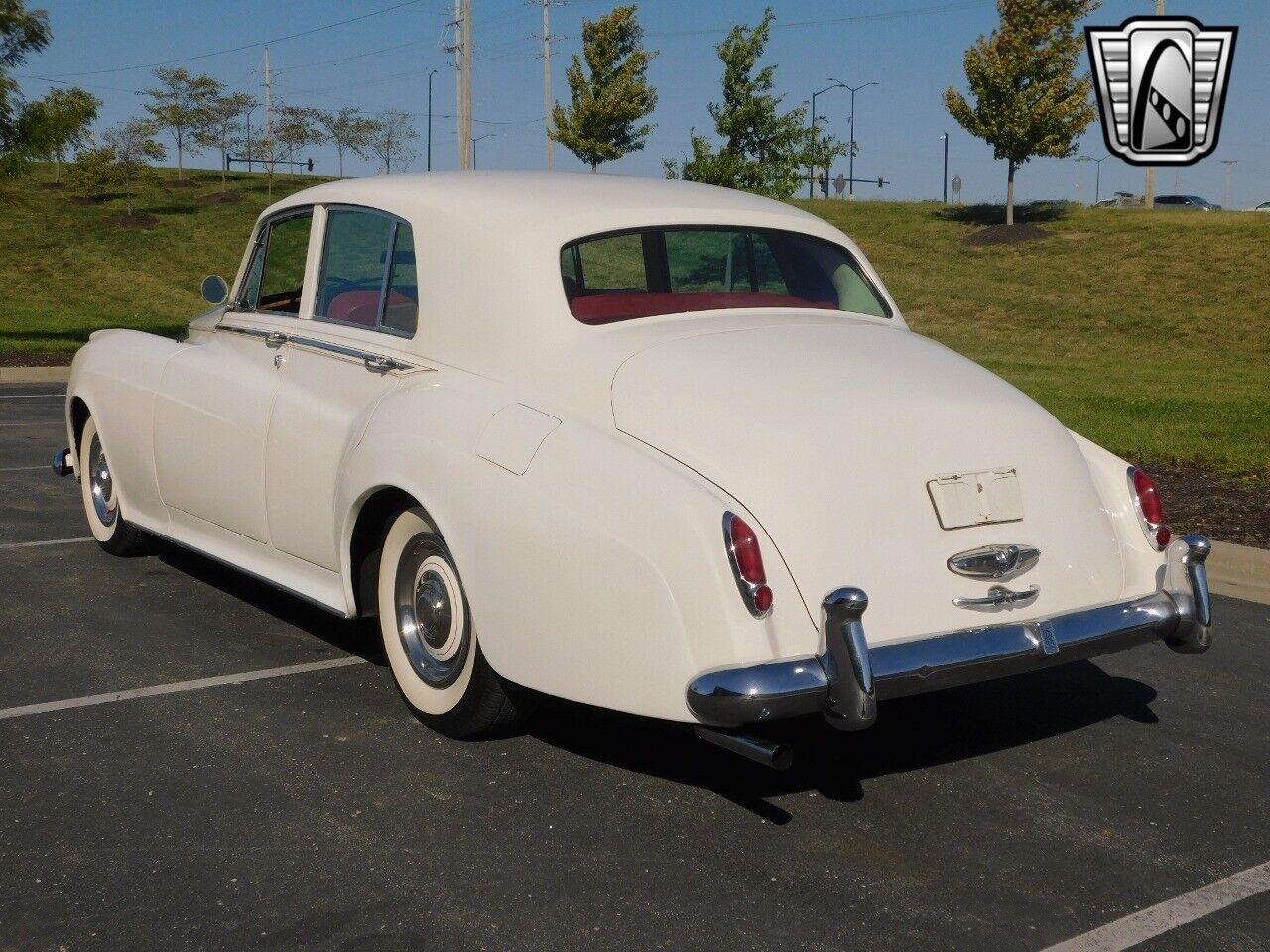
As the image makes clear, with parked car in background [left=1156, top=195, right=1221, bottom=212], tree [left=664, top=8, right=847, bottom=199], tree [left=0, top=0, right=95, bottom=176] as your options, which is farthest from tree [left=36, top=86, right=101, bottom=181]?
parked car in background [left=1156, top=195, right=1221, bottom=212]

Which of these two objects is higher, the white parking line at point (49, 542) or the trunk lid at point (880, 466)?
the trunk lid at point (880, 466)

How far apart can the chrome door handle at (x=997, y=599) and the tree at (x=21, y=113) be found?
69.3 ft

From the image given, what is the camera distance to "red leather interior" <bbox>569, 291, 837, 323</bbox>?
478 centimetres

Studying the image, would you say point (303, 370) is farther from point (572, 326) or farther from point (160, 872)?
point (160, 872)

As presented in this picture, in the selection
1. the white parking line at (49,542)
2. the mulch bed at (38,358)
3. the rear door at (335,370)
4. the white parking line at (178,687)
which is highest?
the rear door at (335,370)

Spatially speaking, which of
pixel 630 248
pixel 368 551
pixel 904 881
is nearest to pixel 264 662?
pixel 368 551

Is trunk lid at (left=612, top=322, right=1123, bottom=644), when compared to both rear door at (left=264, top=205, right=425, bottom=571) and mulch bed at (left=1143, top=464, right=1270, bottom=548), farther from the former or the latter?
mulch bed at (left=1143, top=464, right=1270, bottom=548)

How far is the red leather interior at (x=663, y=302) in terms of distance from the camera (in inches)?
188

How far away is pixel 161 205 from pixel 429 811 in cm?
4629

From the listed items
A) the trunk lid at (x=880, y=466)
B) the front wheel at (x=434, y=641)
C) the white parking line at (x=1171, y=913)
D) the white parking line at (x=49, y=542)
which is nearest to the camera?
the white parking line at (x=1171, y=913)

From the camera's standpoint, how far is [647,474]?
389cm

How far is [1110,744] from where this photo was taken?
4.76 meters

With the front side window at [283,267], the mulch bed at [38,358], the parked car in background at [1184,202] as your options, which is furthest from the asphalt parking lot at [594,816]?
the parked car in background at [1184,202]

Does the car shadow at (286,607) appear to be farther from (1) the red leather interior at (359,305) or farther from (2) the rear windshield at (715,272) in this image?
(2) the rear windshield at (715,272)
